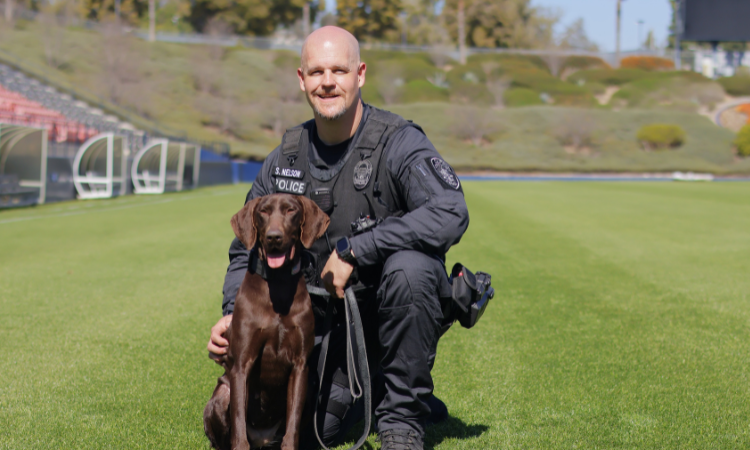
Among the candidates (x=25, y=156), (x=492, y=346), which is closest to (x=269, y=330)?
(x=492, y=346)

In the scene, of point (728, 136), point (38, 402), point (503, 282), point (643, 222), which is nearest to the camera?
point (38, 402)

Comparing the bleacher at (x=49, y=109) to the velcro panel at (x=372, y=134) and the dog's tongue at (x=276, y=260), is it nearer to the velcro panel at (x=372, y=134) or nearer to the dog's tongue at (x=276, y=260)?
the velcro panel at (x=372, y=134)

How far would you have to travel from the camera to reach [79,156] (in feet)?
56.6

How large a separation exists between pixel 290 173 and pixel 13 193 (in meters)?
14.1

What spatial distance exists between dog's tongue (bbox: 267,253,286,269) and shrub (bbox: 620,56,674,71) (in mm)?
74890

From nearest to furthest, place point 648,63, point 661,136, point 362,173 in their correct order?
Answer: point 362,173, point 661,136, point 648,63

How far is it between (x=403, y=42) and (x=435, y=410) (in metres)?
83.2

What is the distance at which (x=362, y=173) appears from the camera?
9.69ft

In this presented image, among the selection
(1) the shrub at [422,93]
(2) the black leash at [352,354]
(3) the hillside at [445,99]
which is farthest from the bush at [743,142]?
(2) the black leash at [352,354]

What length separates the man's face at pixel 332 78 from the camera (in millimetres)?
2984

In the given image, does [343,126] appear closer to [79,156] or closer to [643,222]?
[643,222]

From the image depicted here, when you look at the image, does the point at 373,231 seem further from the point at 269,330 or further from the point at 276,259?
the point at 269,330

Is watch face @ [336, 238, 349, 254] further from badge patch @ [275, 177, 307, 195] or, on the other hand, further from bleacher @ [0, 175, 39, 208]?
bleacher @ [0, 175, 39, 208]

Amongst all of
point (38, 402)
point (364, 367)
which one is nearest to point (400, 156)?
point (364, 367)
